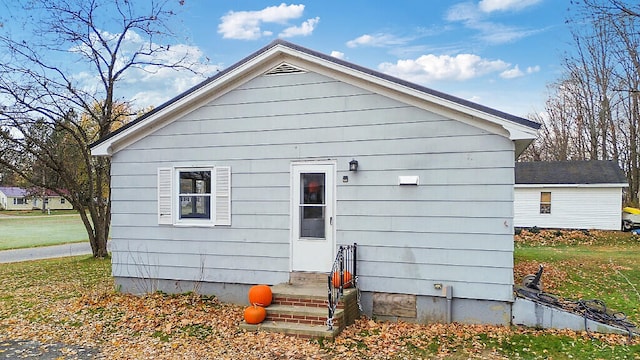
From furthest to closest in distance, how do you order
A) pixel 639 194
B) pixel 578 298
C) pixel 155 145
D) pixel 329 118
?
pixel 639 194
pixel 155 145
pixel 578 298
pixel 329 118

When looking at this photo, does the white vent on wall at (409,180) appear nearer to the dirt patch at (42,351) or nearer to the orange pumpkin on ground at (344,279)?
the orange pumpkin on ground at (344,279)

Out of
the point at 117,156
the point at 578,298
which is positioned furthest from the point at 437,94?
the point at 117,156

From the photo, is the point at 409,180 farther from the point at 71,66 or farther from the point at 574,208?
the point at 574,208

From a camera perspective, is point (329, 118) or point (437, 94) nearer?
point (437, 94)

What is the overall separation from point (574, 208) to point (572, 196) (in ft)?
1.95

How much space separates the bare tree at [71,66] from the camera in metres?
12.6

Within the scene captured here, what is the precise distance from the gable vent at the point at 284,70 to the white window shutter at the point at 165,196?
2734mm

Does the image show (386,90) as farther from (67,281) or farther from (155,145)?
(67,281)

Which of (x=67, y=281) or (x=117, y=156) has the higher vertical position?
(x=117, y=156)

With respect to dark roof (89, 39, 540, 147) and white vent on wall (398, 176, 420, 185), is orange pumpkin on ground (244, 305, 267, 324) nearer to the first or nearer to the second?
white vent on wall (398, 176, 420, 185)

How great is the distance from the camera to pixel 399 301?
6801mm

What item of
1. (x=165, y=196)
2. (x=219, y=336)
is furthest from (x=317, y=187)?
(x=165, y=196)

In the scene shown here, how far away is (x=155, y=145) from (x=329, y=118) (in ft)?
11.7

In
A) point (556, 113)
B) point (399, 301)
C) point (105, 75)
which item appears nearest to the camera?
point (399, 301)
